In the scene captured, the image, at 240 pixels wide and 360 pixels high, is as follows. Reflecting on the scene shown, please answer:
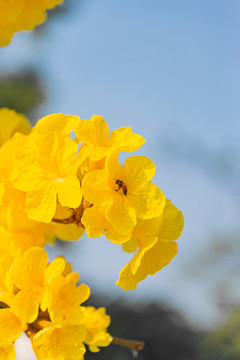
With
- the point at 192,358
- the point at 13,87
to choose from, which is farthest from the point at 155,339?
the point at 13,87

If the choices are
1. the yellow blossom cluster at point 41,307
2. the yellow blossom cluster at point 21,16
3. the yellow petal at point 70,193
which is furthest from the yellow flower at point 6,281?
the yellow blossom cluster at point 21,16

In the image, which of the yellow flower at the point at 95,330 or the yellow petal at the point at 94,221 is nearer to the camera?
the yellow petal at the point at 94,221

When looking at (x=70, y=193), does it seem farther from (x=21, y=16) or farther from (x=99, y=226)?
(x=21, y=16)

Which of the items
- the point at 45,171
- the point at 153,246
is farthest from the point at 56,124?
the point at 153,246

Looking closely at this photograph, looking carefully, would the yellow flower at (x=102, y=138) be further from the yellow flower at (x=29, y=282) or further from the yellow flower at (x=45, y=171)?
the yellow flower at (x=29, y=282)

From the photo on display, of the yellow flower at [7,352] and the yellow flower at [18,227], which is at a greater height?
the yellow flower at [18,227]

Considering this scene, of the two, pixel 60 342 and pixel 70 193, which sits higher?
pixel 70 193

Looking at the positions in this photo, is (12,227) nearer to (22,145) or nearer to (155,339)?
(22,145)
